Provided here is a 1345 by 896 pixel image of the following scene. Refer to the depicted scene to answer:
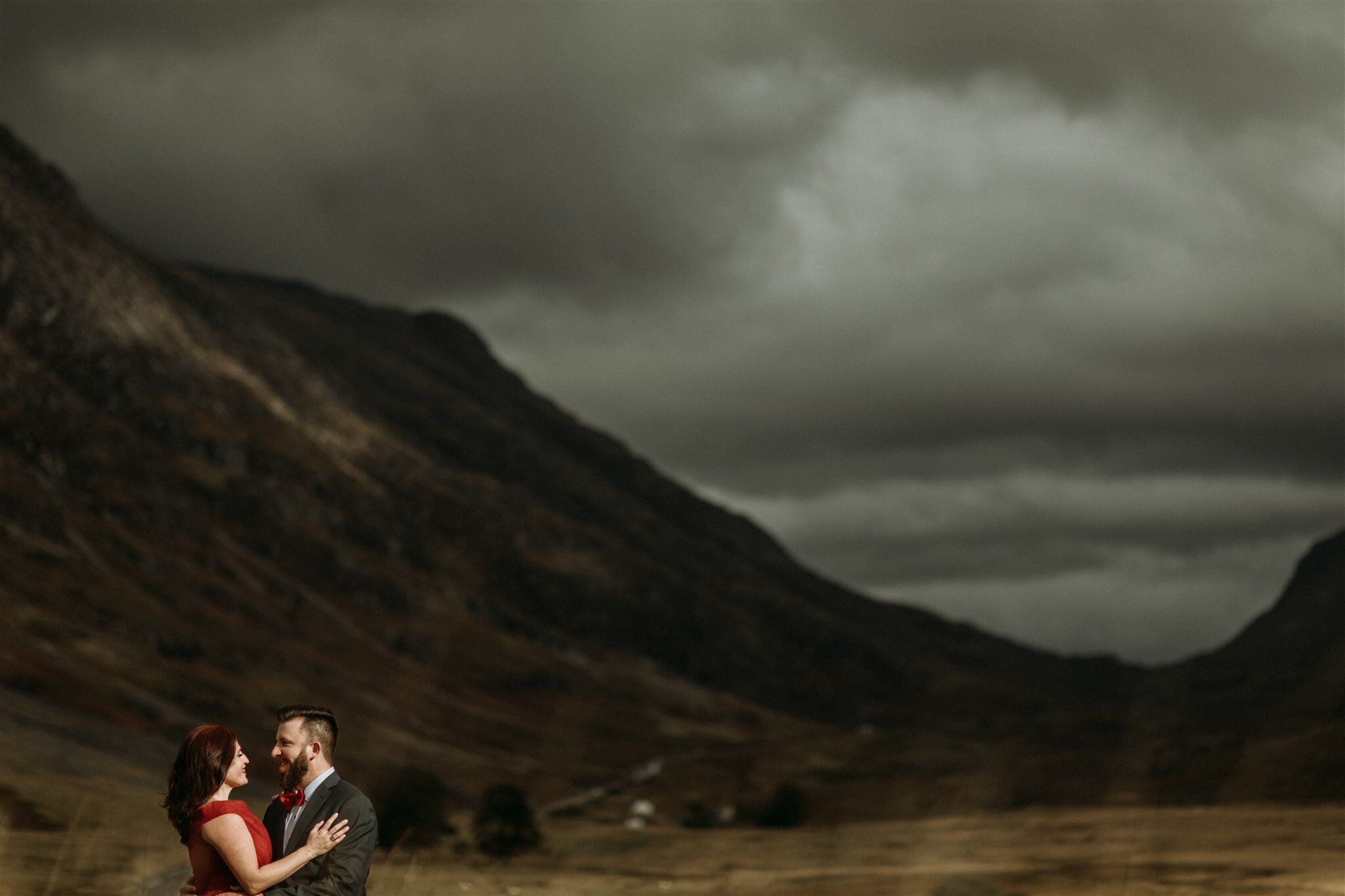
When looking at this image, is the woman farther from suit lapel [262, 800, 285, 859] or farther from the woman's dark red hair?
suit lapel [262, 800, 285, 859]

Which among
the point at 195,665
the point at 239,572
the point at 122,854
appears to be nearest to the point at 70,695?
the point at 195,665

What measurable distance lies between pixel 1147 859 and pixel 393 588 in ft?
499

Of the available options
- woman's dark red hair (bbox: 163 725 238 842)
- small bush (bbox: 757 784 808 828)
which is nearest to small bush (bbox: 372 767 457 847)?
small bush (bbox: 757 784 808 828)

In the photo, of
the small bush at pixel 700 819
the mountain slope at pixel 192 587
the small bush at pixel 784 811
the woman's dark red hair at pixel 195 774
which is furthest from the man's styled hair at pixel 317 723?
the mountain slope at pixel 192 587

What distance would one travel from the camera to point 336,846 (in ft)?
25.9

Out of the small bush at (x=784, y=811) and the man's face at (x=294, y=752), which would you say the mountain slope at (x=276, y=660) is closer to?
the small bush at (x=784, y=811)

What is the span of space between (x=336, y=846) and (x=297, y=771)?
0.53 metres

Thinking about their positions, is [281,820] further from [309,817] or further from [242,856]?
[242,856]

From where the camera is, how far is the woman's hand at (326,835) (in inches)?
303

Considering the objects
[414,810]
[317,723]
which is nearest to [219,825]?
[317,723]

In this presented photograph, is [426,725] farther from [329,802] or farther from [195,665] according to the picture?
[329,802]

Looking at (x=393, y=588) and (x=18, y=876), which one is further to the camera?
(x=393, y=588)

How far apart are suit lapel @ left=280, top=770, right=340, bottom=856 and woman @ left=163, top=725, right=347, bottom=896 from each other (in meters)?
0.22

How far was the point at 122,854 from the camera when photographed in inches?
1387
